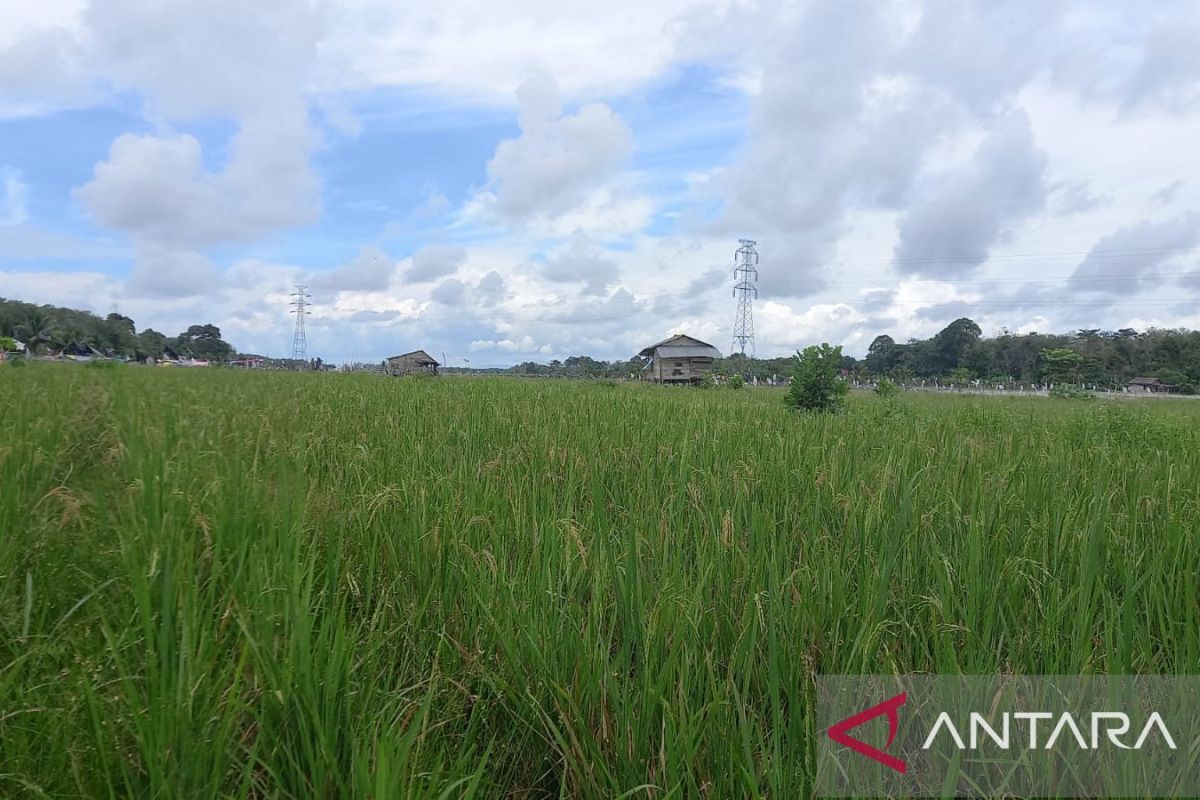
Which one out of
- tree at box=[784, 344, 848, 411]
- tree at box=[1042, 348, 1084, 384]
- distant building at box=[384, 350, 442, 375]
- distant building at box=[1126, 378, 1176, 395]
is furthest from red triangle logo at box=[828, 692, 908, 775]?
distant building at box=[1126, 378, 1176, 395]

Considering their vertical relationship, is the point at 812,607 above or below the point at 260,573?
below

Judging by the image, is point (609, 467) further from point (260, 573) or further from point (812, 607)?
point (260, 573)

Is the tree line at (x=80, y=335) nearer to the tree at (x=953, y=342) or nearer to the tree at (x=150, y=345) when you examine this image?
the tree at (x=150, y=345)

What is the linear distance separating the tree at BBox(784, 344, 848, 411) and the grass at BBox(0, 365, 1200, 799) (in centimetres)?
531

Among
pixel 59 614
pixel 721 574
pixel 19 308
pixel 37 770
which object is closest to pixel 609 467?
pixel 721 574

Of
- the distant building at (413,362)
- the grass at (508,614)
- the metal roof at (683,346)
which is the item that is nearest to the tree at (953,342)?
the metal roof at (683,346)

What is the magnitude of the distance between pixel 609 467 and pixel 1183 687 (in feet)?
8.33

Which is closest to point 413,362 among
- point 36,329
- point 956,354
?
point 36,329

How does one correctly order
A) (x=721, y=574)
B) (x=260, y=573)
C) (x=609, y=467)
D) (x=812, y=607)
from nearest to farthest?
(x=260, y=573), (x=812, y=607), (x=721, y=574), (x=609, y=467)

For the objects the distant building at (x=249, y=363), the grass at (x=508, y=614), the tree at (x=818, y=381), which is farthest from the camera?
the distant building at (x=249, y=363)

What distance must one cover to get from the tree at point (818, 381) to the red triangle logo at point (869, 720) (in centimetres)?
759

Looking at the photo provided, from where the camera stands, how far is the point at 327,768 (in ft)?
3.80

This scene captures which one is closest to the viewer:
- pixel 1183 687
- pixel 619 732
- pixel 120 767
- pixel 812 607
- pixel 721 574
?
pixel 120 767

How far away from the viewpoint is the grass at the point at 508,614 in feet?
3.91
